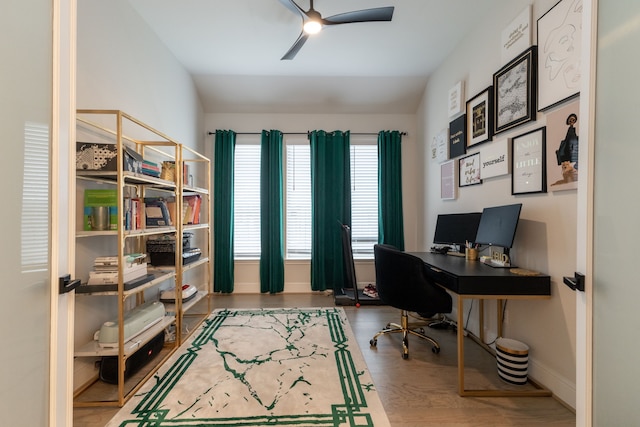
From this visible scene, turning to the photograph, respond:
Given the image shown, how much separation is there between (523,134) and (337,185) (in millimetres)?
2395

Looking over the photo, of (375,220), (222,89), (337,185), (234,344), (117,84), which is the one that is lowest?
(234,344)

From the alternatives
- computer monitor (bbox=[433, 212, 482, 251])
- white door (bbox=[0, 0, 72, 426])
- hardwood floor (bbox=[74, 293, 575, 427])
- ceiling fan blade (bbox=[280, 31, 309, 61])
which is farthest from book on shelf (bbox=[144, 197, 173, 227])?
computer monitor (bbox=[433, 212, 482, 251])

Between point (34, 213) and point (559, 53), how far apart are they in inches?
110

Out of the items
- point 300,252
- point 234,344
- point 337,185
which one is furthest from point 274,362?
point 337,185

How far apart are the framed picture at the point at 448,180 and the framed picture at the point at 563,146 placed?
3.93 feet

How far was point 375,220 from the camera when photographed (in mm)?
4246

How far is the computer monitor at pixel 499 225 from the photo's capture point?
6.53ft

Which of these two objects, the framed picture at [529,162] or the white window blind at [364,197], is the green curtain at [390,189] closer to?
the white window blind at [364,197]

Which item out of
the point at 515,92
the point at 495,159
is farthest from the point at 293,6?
the point at 495,159

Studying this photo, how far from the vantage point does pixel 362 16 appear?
2.27 m

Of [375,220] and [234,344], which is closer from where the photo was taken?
[234,344]

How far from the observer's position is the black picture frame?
284cm

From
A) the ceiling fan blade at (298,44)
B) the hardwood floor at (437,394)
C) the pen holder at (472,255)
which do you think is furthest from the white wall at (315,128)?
the pen holder at (472,255)

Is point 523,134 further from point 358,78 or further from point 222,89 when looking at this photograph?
point 222,89
